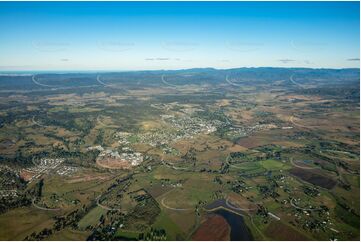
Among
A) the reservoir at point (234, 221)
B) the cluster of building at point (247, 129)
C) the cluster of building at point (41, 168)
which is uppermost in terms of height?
the reservoir at point (234, 221)

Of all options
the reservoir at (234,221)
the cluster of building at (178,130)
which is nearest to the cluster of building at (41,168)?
the cluster of building at (178,130)

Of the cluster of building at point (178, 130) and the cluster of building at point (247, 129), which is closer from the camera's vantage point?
the cluster of building at point (178, 130)

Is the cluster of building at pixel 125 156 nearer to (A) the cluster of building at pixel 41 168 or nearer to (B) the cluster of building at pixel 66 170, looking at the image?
(B) the cluster of building at pixel 66 170

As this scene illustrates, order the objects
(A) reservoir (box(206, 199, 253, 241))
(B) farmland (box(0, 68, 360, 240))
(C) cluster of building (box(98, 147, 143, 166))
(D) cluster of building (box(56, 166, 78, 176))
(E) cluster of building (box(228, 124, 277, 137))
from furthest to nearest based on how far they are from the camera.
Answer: (E) cluster of building (box(228, 124, 277, 137)) → (C) cluster of building (box(98, 147, 143, 166)) → (D) cluster of building (box(56, 166, 78, 176)) → (B) farmland (box(0, 68, 360, 240)) → (A) reservoir (box(206, 199, 253, 241))

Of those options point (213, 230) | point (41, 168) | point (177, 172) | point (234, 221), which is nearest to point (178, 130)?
point (177, 172)

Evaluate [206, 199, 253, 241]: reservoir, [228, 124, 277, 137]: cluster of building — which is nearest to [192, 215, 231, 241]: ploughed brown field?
[206, 199, 253, 241]: reservoir

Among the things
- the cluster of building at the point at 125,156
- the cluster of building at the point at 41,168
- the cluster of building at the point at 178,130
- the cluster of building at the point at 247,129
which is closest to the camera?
the cluster of building at the point at 41,168

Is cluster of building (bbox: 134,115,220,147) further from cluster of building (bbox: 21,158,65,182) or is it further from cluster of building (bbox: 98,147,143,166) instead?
cluster of building (bbox: 21,158,65,182)

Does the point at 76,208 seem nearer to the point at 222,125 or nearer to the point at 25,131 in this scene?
the point at 25,131
